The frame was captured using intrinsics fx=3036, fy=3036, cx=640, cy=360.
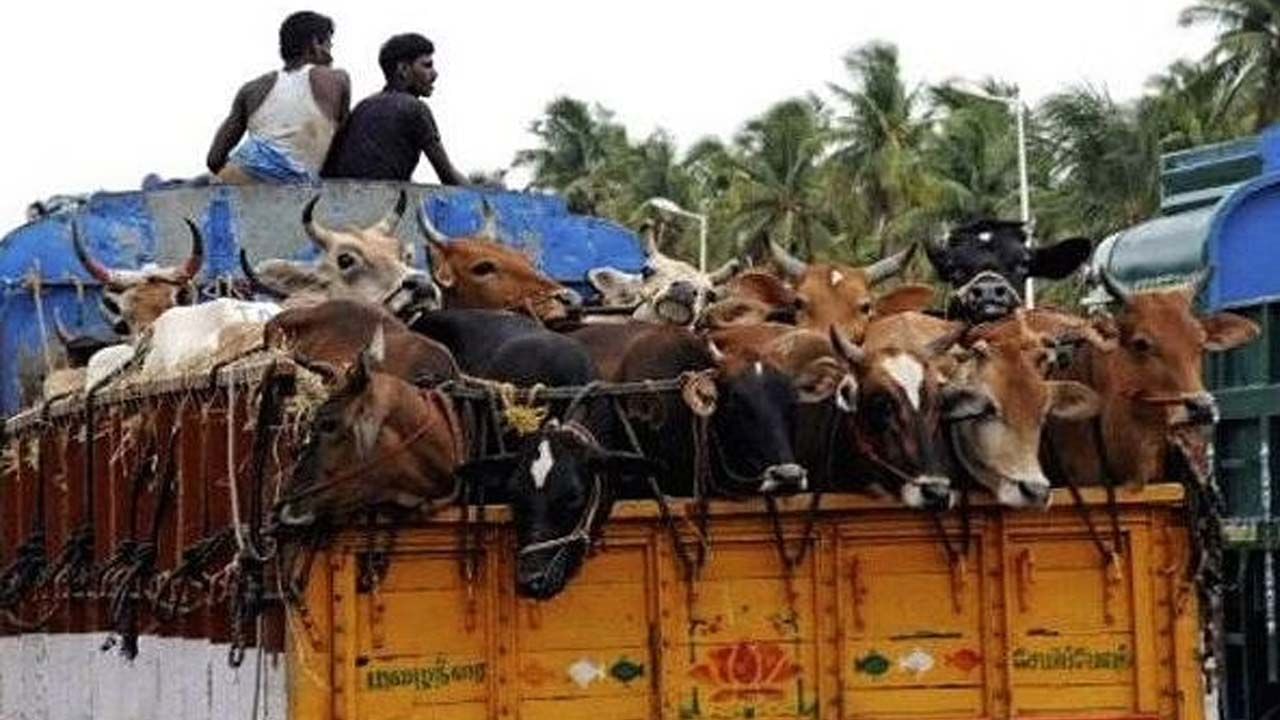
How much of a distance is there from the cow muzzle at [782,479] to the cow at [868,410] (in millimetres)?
325

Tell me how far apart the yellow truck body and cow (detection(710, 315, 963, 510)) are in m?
0.19

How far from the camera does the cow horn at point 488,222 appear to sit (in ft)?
Answer: 44.3

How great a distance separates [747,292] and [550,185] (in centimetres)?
7265

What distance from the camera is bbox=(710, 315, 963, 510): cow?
10047 mm

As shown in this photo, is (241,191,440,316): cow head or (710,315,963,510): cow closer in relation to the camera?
(710,315,963,510): cow

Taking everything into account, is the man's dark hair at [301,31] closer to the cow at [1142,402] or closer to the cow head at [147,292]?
the cow head at [147,292]

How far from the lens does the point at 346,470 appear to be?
377 inches

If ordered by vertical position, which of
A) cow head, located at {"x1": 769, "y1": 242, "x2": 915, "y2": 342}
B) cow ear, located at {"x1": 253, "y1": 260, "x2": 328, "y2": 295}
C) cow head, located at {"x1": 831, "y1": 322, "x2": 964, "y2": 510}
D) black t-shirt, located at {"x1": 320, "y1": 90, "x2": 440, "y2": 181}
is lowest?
cow head, located at {"x1": 831, "y1": 322, "x2": 964, "y2": 510}

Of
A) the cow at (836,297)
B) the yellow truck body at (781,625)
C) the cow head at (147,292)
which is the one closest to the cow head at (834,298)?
the cow at (836,297)

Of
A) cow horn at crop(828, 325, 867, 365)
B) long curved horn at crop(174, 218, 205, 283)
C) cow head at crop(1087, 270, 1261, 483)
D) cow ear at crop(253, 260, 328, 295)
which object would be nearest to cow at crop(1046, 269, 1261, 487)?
cow head at crop(1087, 270, 1261, 483)

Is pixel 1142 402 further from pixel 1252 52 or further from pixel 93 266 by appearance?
pixel 1252 52

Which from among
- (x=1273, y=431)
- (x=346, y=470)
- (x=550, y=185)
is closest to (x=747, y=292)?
(x=346, y=470)

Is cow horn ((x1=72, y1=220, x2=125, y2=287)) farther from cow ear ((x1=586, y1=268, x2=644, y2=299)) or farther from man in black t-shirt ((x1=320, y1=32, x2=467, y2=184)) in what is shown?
cow ear ((x1=586, y1=268, x2=644, y2=299))

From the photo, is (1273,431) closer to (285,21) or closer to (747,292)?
(747,292)
